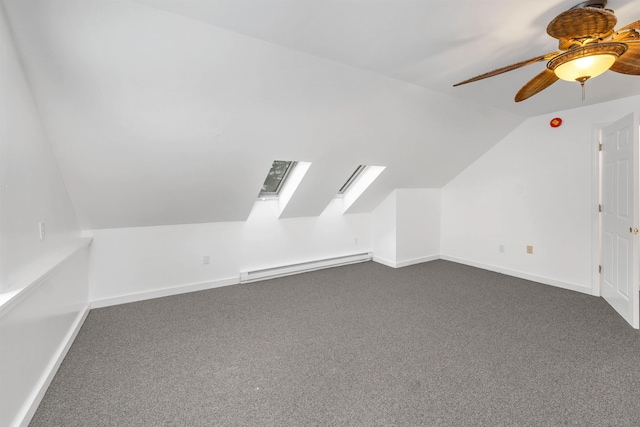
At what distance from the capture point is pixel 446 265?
4.44 m

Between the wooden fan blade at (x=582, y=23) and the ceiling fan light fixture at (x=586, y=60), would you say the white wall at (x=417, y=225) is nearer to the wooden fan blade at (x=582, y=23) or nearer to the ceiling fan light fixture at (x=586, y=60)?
the ceiling fan light fixture at (x=586, y=60)

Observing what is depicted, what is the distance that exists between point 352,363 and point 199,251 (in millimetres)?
2340

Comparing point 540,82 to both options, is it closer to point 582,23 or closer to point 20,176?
point 582,23

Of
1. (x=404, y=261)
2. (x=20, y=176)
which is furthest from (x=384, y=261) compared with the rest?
(x=20, y=176)

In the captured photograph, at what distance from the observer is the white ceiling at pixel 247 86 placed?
1.50 m

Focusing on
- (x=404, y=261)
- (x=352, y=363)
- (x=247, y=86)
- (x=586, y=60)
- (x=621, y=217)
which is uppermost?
(x=247, y=86)

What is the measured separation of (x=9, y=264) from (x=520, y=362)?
3102 mm

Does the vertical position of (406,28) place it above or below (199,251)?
above

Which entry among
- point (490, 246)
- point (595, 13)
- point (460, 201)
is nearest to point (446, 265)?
point (490, 246)

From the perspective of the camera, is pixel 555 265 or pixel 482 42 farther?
pixel 555 265

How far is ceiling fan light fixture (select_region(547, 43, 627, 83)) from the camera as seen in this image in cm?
134

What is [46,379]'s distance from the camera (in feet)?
5.66

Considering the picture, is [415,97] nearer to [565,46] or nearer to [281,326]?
[565,46]

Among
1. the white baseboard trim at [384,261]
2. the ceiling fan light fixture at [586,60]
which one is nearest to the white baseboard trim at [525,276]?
the white baseboard trim at [384,261]
